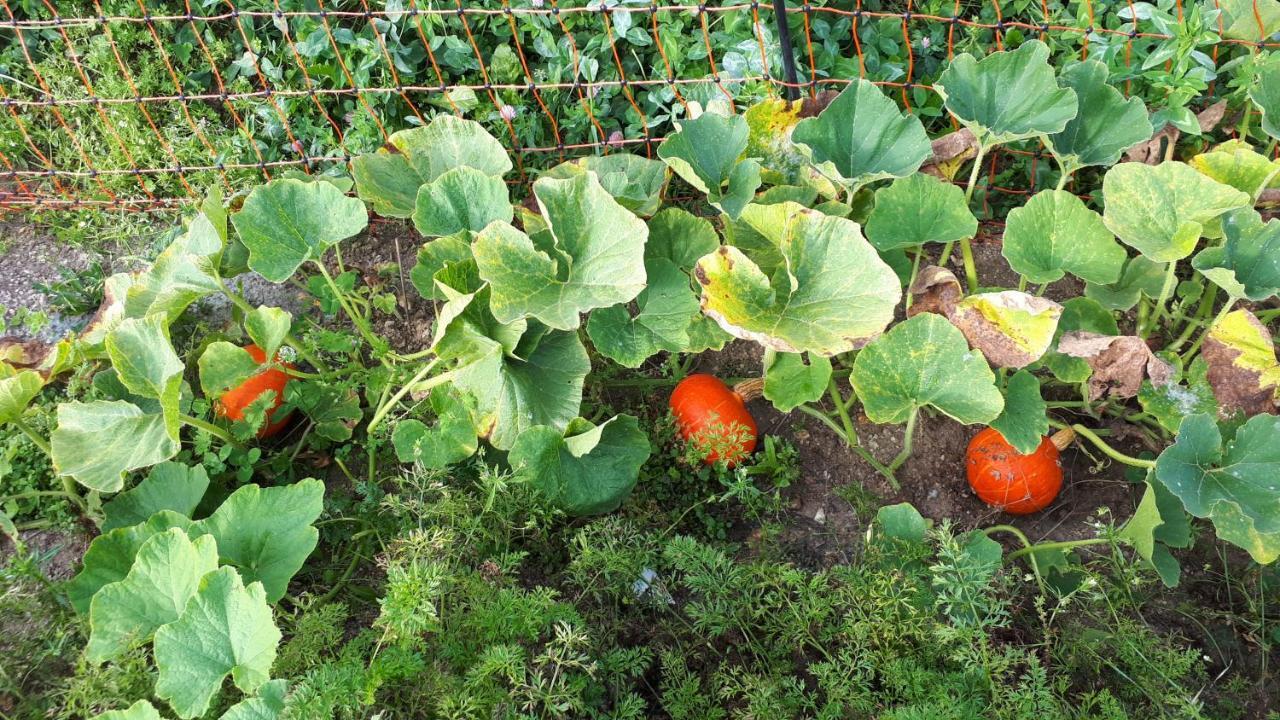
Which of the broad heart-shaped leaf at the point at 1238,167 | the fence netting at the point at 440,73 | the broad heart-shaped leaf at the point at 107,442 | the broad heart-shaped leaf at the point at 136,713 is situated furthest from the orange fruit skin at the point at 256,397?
the broad heart-shaped leaf at the point at 1238,167

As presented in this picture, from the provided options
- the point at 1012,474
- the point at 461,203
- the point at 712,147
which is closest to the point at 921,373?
the point at 1012,474

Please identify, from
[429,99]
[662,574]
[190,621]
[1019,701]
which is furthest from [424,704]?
[429,99]

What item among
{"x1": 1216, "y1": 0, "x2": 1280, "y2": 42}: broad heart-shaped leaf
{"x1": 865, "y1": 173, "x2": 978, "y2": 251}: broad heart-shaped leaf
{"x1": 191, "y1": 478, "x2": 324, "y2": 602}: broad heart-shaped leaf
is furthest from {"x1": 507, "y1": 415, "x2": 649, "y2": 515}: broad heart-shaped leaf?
{"x1": 1216, "y1": 0, "x2": 1280, "y2": 42}: broad heart-shaped leaf

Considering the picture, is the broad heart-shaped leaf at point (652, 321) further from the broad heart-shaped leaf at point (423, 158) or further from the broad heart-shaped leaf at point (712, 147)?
the broad heart-shaped leaf at point (423, 158)

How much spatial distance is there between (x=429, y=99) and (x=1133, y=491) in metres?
2.50

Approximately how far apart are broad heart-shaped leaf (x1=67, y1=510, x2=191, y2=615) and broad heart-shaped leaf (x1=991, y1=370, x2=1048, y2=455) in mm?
1915

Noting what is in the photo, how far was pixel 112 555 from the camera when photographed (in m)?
2.24

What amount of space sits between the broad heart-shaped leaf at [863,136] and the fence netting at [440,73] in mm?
381

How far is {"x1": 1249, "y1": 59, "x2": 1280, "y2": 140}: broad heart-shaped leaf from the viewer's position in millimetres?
2678

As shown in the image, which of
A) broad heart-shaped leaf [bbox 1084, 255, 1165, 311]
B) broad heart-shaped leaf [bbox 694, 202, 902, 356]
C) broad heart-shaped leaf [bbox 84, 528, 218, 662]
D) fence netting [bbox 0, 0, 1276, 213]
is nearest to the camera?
broad heart-shaped leaf [bbox 84, 528, 218, 662]

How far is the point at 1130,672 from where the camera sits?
2213mm

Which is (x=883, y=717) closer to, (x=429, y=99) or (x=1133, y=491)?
(x=1133, y=491)

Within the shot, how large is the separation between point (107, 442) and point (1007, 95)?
8.06 ft

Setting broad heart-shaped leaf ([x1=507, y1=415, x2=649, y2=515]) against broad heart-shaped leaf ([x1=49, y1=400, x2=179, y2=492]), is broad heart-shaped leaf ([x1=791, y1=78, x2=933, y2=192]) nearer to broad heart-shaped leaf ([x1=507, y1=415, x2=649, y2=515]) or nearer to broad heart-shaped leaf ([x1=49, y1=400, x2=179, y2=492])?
broad heart-shaped leaf ([x1=507, y1=415, x2=649, y2=515])
